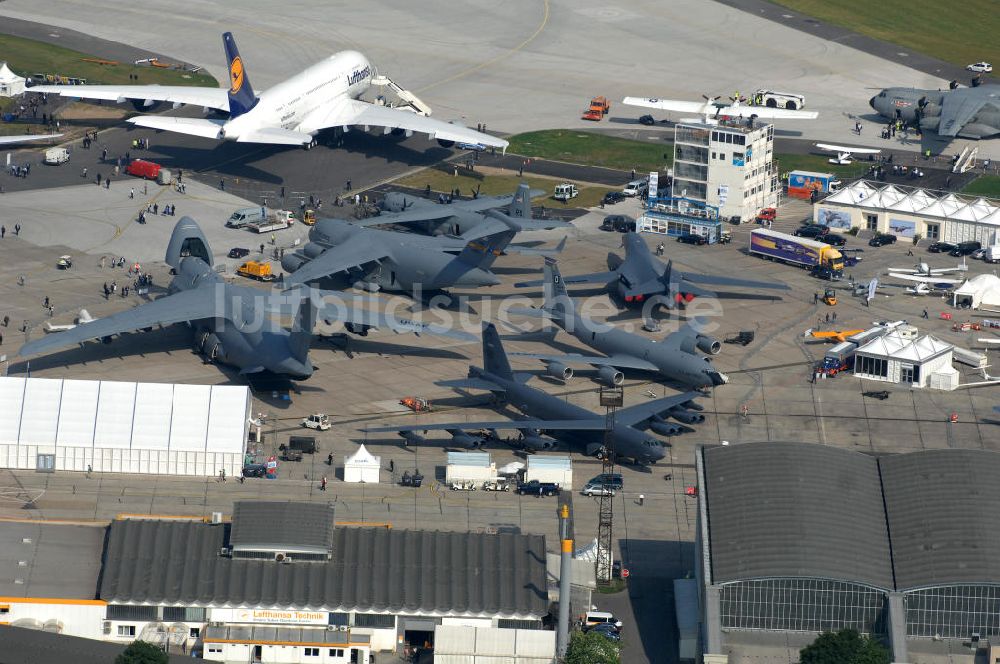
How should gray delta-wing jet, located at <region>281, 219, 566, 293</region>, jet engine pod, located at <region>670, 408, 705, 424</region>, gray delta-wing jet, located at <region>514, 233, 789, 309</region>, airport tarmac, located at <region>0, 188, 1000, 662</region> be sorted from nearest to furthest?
1. airport tarmac, located at <region>0, 188, 1000, 662</region>
2. jet engine pod, located at <region>670, 408, 705, 424</region>
3. gray delta-wing jet, located at <region>514, 233, 789, 309</region>
4. gray delta-wing jet, located at <region>281, 219, 566, 293</region>

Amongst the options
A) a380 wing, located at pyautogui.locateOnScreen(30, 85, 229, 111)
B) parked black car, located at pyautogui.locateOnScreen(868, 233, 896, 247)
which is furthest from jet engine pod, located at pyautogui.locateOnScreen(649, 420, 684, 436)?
a380 wing, located at pyautogui.locateOnScreen(30, 85, 229, 111)

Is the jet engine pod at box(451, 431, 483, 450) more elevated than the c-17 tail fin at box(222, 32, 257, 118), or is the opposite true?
the c-17 tail fin at box(222, 32, 257, 118)

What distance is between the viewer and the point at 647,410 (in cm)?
12088

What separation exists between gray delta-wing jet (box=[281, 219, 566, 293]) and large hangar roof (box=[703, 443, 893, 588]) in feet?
174

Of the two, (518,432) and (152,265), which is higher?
(152,265)

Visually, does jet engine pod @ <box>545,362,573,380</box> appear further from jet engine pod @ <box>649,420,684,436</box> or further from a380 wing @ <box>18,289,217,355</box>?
a380 wing @ <box>18,289,217,355</box>

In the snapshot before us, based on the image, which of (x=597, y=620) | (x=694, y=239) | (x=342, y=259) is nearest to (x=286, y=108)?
(x=342, y=259)

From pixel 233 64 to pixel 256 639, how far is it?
9443 cm

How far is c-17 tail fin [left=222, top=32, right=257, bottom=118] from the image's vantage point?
173625 millimetres

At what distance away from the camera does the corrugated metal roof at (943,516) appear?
92.2 m

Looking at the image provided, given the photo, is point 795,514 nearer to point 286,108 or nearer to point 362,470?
point 362,470

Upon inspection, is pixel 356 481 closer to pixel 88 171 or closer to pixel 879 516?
pixel 879 516

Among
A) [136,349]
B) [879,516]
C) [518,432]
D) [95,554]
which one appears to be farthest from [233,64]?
[879,516]

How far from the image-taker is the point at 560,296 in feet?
460
